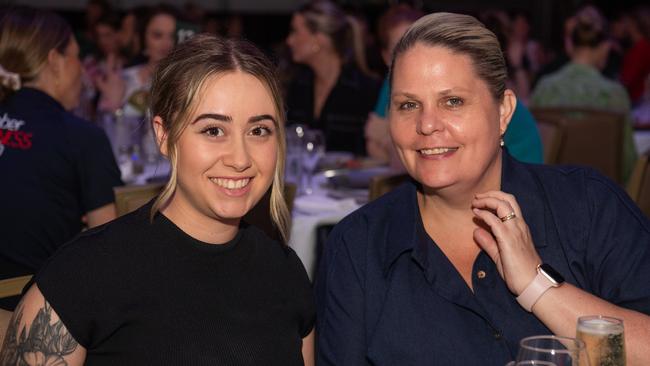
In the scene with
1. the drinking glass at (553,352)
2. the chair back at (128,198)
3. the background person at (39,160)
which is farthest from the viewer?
the background person at (39,160)

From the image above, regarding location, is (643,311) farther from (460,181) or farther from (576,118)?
(576,118)

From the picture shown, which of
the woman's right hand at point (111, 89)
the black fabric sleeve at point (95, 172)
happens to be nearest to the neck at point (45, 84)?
the black fabric sleeve at point (95, 172)

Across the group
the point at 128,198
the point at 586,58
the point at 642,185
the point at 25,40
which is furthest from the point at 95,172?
the point at 586,58

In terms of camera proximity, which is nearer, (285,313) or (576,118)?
(285,313)

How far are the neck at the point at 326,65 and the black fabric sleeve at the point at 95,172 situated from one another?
2.91 m

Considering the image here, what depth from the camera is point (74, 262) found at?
188 cm

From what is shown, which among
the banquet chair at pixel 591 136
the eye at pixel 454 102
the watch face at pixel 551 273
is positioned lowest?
the banquet chair at pixel 591 136

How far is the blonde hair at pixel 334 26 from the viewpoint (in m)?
6.16

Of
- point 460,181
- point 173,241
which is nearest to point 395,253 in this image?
point 460,181

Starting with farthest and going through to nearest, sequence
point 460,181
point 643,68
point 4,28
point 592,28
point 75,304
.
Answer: point 643,68
point 592,28
point 4,28
point 460,181
point 75,304

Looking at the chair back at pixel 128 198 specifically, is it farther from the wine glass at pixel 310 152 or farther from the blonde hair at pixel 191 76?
the wine glass at pixel 310 152

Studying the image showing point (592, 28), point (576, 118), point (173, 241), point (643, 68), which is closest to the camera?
point (173, 241)

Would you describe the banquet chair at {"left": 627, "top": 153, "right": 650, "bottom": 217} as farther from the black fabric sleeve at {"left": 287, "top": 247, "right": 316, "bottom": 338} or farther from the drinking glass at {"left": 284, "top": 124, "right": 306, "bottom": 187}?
the black fabric sleeve at {"left": 287, "top": 247, "right": 316, "bottom": 338}

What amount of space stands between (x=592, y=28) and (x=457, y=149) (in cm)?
490
